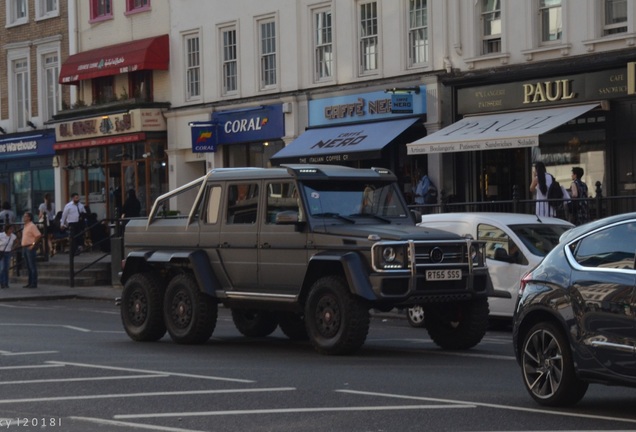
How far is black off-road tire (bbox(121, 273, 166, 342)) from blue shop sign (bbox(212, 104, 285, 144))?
62.9 feet

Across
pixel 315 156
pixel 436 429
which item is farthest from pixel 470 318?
pixel 315 156

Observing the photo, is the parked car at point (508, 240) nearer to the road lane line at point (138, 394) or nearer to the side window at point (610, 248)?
the road lane line at point (138, 394)

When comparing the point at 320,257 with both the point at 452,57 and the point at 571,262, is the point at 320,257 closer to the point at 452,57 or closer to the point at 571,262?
the point at 571,262

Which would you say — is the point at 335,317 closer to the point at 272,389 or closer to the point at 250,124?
the point at 272,389

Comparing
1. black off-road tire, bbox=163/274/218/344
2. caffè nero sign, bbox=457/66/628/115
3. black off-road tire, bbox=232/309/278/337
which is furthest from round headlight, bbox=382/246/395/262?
caffè nero sign, bbox=457/66/628/115

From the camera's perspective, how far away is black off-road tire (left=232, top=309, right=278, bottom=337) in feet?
60.3

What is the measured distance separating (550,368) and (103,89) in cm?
3404

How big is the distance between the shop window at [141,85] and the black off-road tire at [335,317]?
2675cm

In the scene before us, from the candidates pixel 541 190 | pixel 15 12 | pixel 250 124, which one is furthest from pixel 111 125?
pixel 541 190

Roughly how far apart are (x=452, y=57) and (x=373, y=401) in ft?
69.1

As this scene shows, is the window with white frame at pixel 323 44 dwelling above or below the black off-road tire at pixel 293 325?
above

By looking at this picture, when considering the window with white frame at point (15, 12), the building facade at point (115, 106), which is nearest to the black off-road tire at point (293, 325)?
the building facade at point (115, 106)

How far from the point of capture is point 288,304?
16.2m

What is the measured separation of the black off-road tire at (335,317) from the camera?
15.2 metres
